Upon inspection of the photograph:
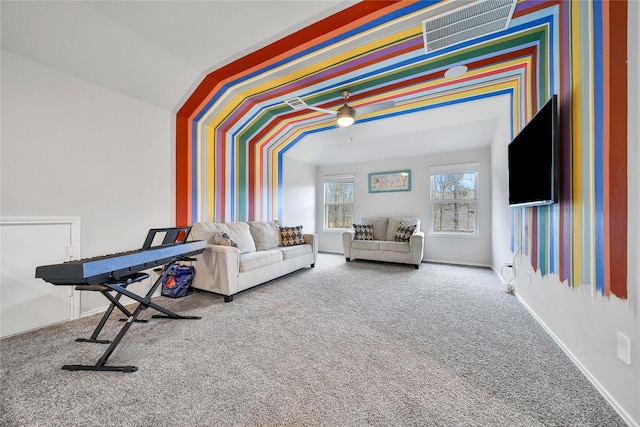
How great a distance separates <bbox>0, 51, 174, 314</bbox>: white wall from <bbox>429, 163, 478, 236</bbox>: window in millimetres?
4970

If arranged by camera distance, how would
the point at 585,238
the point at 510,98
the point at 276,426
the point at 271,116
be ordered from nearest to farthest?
the point at 276,426 < the point at 585,238 < the point at 510,98 < the point at 271,116

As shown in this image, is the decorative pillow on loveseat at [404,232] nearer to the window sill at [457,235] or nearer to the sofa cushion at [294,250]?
the window sill at [457,235]

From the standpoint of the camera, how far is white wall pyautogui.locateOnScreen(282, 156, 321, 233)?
565 cm

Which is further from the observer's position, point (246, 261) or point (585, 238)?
point (246, 261)

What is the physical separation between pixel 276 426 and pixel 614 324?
1831 millimetres

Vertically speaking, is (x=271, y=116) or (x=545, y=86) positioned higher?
(x=271, y=116)

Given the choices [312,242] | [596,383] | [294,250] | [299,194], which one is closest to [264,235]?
[294,250]

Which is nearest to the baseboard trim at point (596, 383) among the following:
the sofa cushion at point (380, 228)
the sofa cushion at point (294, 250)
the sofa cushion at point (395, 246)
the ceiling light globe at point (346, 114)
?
the sofa cushion at point (395, 246)

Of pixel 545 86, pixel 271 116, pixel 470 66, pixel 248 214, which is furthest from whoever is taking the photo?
pixel 248 214

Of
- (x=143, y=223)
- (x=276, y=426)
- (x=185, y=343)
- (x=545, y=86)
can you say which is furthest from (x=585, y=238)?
(x=143, y=223)

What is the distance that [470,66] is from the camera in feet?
9.48

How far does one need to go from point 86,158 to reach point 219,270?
1.82 metres

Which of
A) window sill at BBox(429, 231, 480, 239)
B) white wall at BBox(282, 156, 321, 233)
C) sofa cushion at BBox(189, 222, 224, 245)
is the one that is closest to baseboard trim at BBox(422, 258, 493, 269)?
window sill at BBox(429, 231, 480, 239)

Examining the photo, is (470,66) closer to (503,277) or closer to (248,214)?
(503,277)
